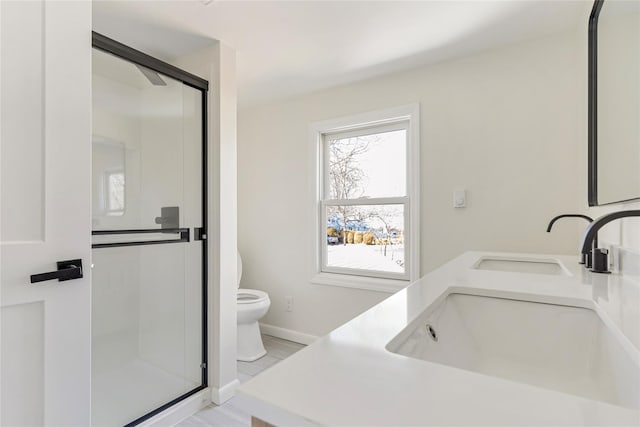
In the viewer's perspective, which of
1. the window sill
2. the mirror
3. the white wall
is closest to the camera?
the mirror

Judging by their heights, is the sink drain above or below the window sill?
above

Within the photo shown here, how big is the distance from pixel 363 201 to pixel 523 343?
1.92 meters

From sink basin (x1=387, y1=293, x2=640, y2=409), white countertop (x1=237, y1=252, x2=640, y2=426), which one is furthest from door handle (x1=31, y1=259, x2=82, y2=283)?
sink basin (x1=387, y1=293, x2=640, y2=409)

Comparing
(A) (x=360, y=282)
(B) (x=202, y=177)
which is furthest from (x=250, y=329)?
(B) (x=202, y=177)

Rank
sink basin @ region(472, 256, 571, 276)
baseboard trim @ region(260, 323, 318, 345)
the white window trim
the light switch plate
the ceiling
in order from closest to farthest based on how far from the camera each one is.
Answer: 1. sink basin @ region(472, 256, 571, 276)
2. the ceiling
3. the light switch plate
4. the white window trim
5. baseboard trim @ region(260, 323, 318, 345)

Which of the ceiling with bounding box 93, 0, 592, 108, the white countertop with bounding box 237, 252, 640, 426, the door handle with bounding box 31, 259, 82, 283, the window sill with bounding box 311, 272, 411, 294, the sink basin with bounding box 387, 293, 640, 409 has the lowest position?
the window sill with bounding box 311, 272, 411, 294

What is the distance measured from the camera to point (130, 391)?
5.43 ft

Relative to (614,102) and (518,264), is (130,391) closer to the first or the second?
(518,264)

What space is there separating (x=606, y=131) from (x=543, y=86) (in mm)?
883

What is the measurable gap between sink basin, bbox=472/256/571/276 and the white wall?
406mm

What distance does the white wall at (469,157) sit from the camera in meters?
1.90

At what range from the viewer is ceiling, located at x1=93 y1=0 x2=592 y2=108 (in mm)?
1632

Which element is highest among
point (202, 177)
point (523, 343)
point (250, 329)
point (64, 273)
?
point (202, 177)

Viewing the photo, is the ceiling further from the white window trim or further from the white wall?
the white window trim
